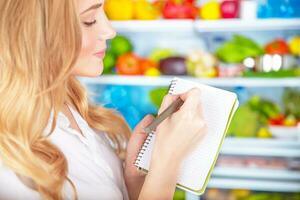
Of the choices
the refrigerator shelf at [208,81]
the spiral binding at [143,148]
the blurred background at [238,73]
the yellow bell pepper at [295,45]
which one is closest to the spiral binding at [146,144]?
the spiral binding at [143,148]

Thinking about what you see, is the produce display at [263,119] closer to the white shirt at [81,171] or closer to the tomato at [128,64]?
the tomato at [128,64]

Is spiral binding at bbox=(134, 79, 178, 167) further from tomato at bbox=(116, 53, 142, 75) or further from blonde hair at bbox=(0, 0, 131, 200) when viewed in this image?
tomato at bbox=(116, 53, 142, 75)

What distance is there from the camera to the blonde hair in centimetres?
63

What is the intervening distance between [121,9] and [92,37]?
A: 1.58 m

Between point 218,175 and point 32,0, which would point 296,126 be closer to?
point 218,175

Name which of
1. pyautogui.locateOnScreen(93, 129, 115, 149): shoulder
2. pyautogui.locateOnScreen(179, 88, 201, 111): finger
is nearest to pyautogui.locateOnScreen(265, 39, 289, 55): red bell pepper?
pyautogui.locateOnScreen(93, 129, 115, 149): shoulder

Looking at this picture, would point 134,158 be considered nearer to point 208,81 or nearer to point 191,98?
point 191,98

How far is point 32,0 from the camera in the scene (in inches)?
24.5

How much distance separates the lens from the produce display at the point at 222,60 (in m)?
2.13

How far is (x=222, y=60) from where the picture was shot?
2209 millimetres

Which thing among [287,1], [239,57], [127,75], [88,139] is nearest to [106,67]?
[127,75]

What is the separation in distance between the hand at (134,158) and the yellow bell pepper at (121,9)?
1538 millimetres

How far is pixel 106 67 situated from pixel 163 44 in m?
0.33

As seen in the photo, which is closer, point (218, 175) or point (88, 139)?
point (88, 139)
